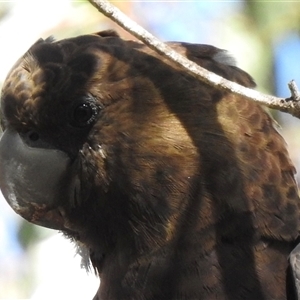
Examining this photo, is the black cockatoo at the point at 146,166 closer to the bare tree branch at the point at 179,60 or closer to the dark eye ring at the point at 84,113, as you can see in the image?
the dark eye ring at the point at 84,113

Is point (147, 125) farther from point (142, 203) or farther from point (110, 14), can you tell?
point (110, 14)

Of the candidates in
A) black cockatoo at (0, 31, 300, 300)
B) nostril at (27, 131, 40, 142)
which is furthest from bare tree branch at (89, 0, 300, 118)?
nostril at (27, 131, 40, 142)

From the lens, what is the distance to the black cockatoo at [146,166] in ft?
5.40

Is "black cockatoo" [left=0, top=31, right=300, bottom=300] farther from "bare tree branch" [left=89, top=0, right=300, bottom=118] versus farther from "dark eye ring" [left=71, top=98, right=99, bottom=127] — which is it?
"bare tree branch" [left=89, top=0, right=300, bottom=118]

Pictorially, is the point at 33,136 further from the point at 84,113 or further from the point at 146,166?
the point at 146,166

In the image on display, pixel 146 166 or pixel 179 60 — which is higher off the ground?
pixel 179 60

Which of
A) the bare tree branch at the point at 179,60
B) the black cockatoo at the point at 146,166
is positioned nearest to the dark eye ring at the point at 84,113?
the black cockatoo at the point at 146,166

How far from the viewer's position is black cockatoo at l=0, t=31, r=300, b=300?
164 cm

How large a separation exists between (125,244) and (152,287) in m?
0.13

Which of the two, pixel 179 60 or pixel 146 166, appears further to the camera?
pixel 146 166

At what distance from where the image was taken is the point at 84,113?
1.70m

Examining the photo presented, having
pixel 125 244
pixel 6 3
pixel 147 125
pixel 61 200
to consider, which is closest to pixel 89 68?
pixel 147 125

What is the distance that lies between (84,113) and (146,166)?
0.63 feet

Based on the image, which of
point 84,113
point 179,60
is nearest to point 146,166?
point 84,113
